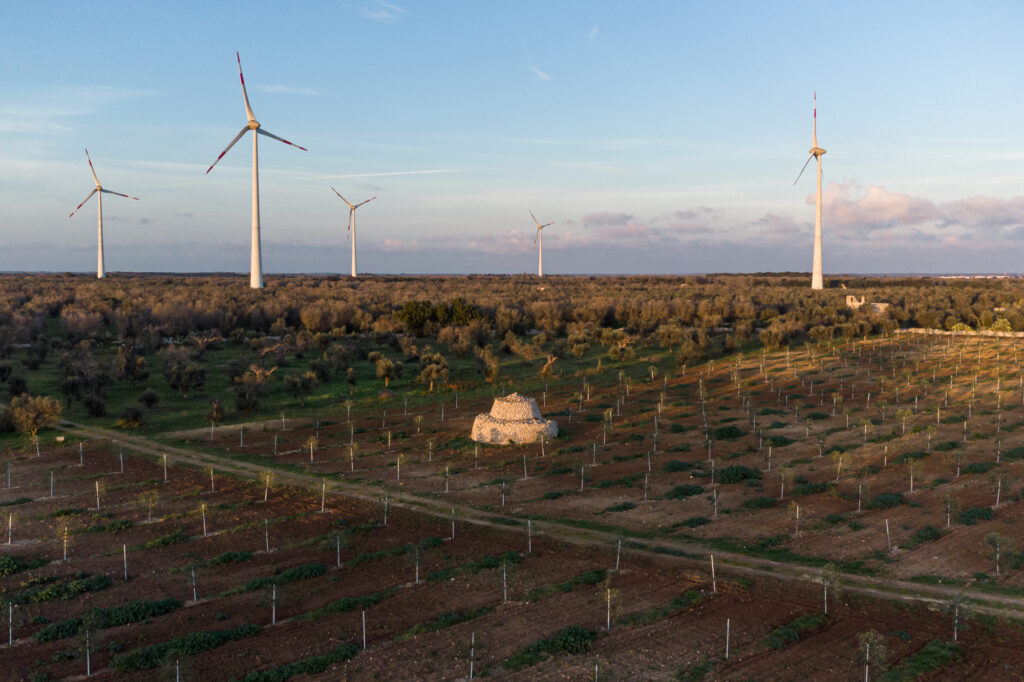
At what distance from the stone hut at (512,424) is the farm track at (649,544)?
8765mm

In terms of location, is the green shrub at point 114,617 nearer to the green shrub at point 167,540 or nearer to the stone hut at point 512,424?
the green shrub at point 167,540

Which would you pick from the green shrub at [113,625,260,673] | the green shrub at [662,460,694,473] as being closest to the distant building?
the green shrub at [662,460,694,473]

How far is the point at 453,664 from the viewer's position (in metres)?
16.0

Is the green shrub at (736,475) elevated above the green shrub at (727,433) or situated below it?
below

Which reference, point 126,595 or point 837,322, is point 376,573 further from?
point 837,322

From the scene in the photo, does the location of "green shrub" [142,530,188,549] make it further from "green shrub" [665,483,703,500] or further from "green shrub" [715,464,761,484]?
"green shrub" [715,464,761,484]

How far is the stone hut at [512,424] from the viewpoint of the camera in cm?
3759

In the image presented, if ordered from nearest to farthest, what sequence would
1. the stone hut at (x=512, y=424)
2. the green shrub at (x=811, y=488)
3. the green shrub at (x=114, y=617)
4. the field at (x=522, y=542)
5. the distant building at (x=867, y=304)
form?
the field at (x=522, y=542) < the green shrub at (x=114, y=617) < the green shrub at (x=811, y=488) < the stone hut at (x=512, y=424) < the distant building at (x=867, y=304)

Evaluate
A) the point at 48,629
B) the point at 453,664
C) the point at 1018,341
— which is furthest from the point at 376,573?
the point at 1018,341

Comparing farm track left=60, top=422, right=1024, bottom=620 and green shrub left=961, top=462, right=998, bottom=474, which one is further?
green shrub left=961, top=462, right=998, bottom=474

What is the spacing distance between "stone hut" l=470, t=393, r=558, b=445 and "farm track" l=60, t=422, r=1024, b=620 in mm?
8765

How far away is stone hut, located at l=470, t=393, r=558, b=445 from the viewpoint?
37594 millimetres

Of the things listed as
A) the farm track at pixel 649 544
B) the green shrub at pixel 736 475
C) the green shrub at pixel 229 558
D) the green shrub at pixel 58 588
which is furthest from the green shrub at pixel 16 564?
the green shrub at pixel 736 475

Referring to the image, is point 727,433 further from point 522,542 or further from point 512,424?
point 522,542
